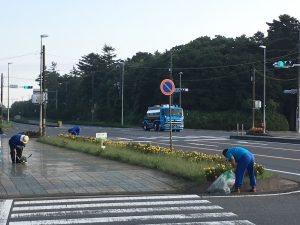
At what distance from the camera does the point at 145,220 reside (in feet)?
25.8

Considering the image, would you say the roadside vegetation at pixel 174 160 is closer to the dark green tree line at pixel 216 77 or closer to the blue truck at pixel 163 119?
the blue truck at pixel 163 119

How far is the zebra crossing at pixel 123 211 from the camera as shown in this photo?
7777mm

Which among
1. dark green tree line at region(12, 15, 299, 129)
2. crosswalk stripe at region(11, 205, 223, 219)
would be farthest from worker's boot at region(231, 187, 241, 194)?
dark green tree line at region(12, 15, 299, 129)

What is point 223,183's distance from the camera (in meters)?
10.6

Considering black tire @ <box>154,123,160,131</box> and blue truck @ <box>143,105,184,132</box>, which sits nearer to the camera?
blue truck @ <box>143,105,184,132</box>

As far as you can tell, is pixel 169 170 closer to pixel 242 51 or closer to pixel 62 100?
pixel 242 51

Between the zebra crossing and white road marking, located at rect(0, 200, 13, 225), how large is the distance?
70 mm

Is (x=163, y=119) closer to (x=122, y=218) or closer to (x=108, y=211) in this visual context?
(x=108, y=211)

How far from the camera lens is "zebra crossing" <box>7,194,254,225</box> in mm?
7777

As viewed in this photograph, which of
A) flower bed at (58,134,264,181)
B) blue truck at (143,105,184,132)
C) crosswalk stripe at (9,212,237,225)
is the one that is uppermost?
blue truck at (143,105,184,132)

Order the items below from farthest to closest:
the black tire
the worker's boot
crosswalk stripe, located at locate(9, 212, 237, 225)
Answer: the black tire
the worker's boot
crosswalk stripe, located at locate(9, 212, 237, 225)

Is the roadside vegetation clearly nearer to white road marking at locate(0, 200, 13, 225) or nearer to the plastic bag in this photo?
the plastic bag

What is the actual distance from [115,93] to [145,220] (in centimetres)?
8907

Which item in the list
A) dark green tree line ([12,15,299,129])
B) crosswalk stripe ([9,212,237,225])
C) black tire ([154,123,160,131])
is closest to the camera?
crosswalk stripe ([9,212,237,225])
